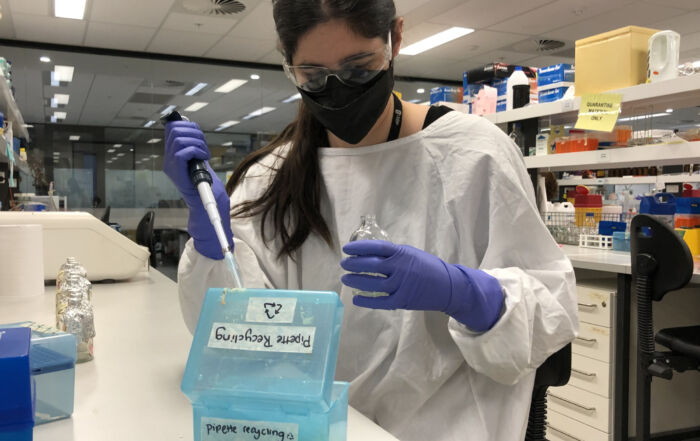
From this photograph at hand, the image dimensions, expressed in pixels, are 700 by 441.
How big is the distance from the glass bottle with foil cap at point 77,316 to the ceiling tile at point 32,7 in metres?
4.84

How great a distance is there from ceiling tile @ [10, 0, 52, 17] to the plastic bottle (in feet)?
13.6

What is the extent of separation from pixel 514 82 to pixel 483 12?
2484mm

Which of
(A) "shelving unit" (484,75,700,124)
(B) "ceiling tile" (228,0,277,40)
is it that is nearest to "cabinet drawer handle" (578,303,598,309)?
(A) "shelving unit" (484,75,700,124)

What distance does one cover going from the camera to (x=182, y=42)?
6.24m

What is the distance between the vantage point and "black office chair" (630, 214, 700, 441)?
1972mm

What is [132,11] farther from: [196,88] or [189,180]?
[189,180]

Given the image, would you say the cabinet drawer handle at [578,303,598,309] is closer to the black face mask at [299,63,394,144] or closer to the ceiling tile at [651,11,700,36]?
the black face mask at [299,63,394,144]

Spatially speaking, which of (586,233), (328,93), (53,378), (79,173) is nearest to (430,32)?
(586,233)

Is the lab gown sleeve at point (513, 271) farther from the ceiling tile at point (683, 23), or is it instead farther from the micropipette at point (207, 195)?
the ceiling tile at point (683, 23)

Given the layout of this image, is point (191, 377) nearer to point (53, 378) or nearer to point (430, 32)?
point (53, 378)

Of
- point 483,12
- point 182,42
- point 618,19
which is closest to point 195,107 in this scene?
point 182,42

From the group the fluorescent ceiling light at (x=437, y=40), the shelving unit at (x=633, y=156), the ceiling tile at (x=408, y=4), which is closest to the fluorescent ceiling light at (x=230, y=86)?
the fluorescent ceiling light at (x=437, y=40)

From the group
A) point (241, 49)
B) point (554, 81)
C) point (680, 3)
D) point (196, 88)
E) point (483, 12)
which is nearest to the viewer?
point (554, 81)

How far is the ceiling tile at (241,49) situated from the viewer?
623cm
